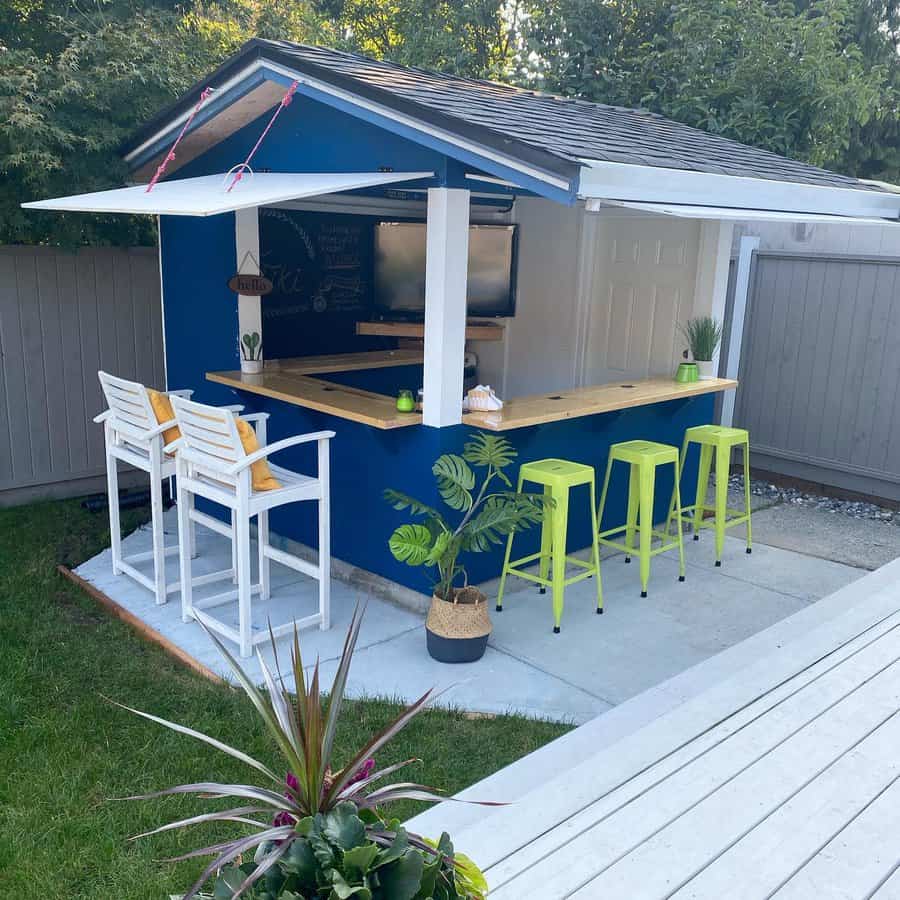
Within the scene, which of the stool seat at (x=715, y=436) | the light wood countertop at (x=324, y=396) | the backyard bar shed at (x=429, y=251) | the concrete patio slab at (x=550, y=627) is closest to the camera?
the concrete patio slab at (x=550, y=627)

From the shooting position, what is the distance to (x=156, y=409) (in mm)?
4398

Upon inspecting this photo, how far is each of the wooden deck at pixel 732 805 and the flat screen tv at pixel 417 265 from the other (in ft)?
14.4

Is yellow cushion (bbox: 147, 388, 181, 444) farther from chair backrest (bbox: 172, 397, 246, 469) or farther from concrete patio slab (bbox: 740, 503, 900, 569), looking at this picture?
concrete patio slab (bbox: 740, 503, 900, 569)

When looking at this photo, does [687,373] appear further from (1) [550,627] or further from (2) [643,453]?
(1) [550,627]

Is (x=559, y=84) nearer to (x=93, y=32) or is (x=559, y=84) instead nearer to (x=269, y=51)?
(x=93, y=32)

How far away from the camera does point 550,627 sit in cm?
430

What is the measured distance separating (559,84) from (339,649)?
26.2 feet

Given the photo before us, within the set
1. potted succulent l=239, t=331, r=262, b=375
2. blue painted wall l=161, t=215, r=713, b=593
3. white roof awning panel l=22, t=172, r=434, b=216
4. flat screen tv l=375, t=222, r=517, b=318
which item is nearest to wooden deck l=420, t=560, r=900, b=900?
blue painted wall l=161, t=215, r=713, b=593

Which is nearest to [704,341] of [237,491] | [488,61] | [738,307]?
[738,307]

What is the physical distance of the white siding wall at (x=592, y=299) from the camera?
6.07m

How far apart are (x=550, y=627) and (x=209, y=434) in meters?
1.82

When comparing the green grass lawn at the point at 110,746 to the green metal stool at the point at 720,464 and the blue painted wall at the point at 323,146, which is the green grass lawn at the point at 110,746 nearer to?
the green metal stool at the point at 720,464

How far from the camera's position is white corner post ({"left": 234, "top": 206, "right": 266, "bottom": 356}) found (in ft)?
17.0

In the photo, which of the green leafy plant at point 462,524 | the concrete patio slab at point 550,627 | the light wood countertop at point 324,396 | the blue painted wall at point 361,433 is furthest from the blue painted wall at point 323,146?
the concrete patio slab at point 550,627
